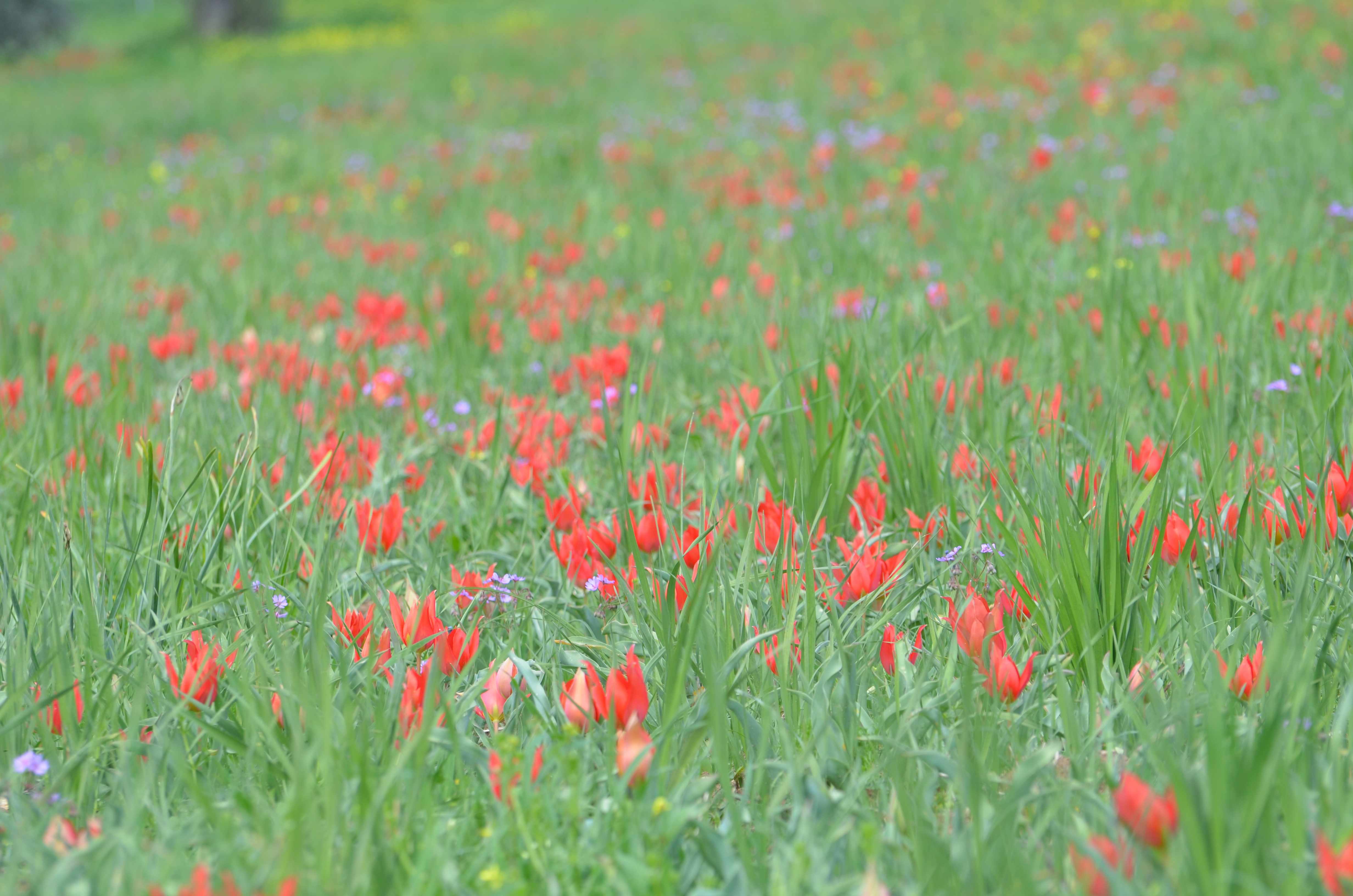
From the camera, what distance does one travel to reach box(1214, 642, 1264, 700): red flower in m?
1.35

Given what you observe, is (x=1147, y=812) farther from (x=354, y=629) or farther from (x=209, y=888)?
(x=354, y=629)

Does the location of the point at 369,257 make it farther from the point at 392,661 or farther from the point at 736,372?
the point at 392,661

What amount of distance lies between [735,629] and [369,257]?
386cm

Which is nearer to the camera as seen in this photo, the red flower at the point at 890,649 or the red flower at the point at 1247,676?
the red flower at the point at 1247,676

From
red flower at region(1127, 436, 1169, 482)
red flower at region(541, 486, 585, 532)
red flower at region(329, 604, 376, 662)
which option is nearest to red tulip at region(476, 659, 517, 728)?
red flower at region(329, 604, 376, 662)

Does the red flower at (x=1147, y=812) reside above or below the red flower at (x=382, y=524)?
Answer: above

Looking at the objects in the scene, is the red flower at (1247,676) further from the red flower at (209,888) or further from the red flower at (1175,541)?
the red flower at (209,888)

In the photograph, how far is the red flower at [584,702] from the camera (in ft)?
4.59

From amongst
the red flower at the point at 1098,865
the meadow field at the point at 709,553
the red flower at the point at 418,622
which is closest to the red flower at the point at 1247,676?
the meadow field at the point at 709,553

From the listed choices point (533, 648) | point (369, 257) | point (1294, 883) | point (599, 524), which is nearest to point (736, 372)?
point (599, 524)

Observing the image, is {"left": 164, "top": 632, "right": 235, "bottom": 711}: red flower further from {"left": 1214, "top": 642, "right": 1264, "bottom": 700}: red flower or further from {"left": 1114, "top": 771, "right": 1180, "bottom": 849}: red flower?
{"left": 1214, "top": 642, "right": 1264, "bottom": 700}: red flower

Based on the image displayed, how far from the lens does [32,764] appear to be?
4.19 ft

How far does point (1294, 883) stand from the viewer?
3.22 feet

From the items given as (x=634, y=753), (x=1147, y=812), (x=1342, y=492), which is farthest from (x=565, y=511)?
(x=1342, y=492)
